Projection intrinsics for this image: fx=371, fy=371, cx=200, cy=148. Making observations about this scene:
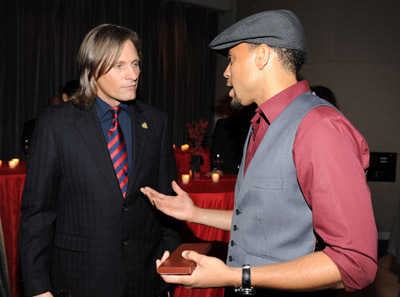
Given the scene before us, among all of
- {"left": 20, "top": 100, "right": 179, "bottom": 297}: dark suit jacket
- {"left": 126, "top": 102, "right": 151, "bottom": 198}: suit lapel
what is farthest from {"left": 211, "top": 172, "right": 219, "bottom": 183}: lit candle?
{"left": 20, "top": 100, "right": 179, "bottom": 297}: dark suit jacket

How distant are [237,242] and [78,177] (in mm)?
843

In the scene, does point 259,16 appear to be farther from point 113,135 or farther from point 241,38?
point 113,135

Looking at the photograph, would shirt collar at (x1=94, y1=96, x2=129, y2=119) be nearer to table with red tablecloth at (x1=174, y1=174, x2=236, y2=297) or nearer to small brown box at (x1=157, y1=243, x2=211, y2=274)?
small brown box at (x1=157, y1=243, x2=211, y2=274)

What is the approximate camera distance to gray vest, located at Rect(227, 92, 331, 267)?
3.87 feet

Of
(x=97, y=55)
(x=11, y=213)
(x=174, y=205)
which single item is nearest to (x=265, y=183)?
(x=174, y=205)

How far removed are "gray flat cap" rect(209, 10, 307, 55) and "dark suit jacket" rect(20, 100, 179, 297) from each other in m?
0.86

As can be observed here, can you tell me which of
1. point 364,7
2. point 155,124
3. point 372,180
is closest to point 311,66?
point 364,7

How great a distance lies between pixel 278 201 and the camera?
3.92 feet

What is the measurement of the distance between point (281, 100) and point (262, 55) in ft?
0.57

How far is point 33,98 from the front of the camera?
707 centimetres

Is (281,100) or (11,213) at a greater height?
(281,100)

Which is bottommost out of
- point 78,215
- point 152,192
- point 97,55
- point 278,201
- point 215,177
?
point 215,177

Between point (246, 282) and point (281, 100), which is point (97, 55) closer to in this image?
point (281, 100)

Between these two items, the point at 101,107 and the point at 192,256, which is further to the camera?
the point at 101,107
